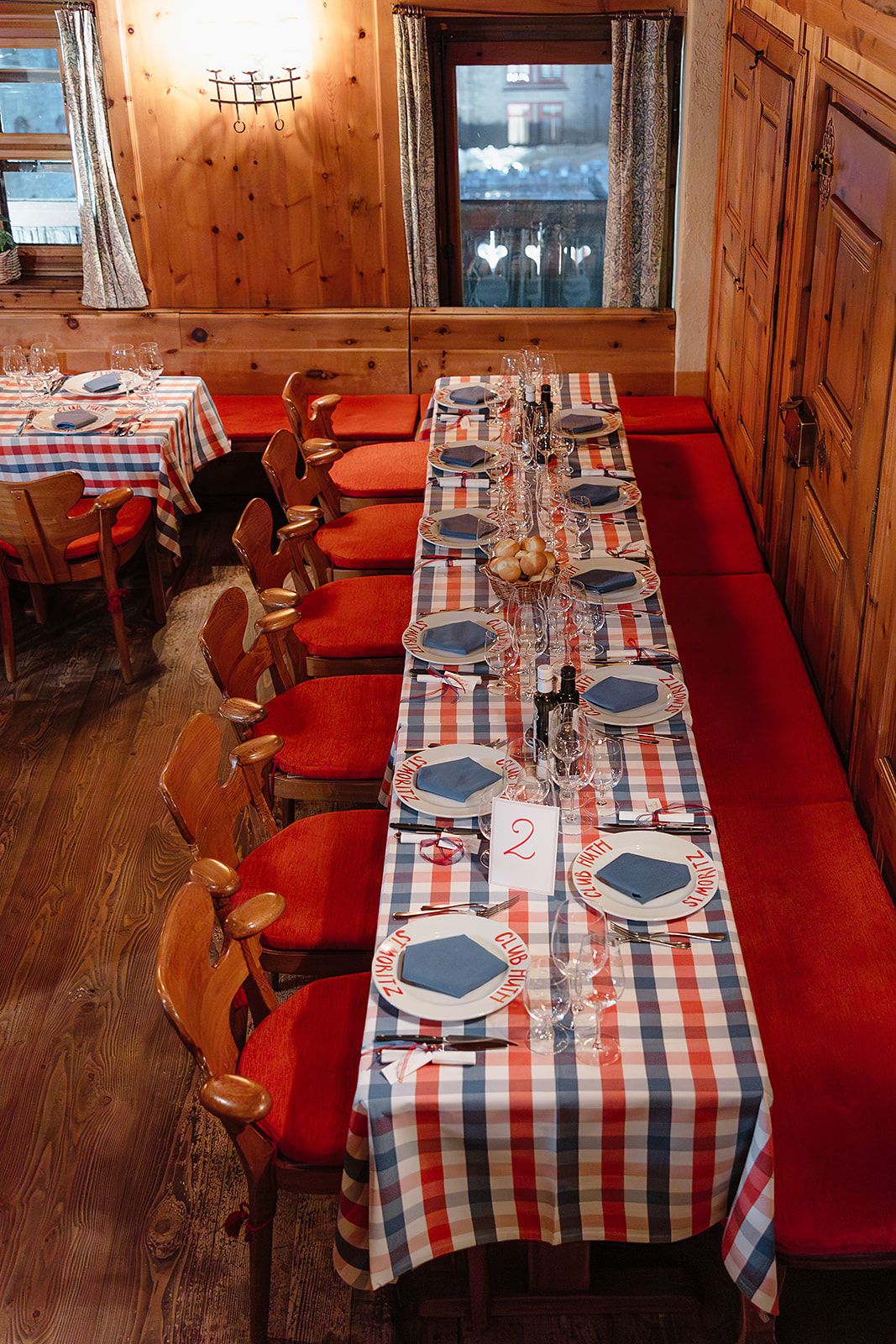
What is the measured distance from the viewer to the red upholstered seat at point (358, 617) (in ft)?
13.6

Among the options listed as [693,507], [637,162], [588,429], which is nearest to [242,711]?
[588,429]

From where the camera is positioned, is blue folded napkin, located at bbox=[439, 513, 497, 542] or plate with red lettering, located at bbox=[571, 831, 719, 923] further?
blue folded napkin, located at bbox=[439, 513, 497, 542]

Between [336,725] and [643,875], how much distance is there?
1379 mm

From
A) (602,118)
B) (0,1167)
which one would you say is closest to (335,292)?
(602,118)

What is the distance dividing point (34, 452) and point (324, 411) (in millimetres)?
1232

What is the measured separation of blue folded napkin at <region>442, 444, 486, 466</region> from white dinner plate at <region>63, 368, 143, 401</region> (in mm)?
1774

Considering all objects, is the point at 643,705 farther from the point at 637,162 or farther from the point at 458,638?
the point at 637,162

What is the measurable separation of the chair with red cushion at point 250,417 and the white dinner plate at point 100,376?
1.63ft

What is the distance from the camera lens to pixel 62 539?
488cm

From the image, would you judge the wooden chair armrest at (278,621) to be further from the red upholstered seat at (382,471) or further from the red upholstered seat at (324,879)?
the red upholstered seat at (382,471)

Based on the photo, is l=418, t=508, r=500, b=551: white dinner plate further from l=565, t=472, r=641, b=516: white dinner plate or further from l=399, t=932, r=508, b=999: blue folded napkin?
l=399, t=932, r=508, b=999: blue folded napkin

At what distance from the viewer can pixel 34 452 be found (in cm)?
533

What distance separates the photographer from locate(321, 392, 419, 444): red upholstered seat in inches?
238

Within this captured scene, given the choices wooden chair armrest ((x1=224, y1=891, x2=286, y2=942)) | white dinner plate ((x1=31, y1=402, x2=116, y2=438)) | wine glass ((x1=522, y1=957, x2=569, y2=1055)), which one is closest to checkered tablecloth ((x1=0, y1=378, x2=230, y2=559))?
white dinner plate ((x1=31, y1=402, x2=116, y2=438))
